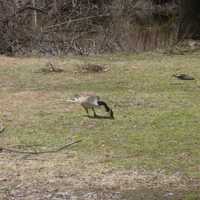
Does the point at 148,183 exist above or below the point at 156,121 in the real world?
above

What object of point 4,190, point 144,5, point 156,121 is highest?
point 4,190

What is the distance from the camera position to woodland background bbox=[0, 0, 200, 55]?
15.1 m

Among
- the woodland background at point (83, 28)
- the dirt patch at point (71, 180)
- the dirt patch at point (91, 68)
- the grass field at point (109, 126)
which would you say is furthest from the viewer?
the woodland background at point (83, 28)

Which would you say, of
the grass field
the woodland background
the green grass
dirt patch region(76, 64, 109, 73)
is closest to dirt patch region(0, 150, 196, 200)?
the grass field

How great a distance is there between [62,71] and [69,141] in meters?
4.60

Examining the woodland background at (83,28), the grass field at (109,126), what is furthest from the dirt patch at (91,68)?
the woodland background at (83,28)

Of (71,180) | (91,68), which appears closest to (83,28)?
(91,68)

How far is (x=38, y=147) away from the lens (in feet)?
22.3

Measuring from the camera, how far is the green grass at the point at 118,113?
659 centimetres

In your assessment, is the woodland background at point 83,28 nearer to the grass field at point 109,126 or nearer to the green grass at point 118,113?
the green grass at point 118,113

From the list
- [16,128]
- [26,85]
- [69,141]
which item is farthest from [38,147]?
[26,85]

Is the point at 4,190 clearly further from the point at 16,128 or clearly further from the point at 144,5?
the point at 144,5

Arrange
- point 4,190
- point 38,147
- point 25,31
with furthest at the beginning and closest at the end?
point 25,31 < point 38,147 < point 4,190

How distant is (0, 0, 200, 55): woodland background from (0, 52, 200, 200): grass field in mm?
2822
